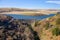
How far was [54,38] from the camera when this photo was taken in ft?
64.0

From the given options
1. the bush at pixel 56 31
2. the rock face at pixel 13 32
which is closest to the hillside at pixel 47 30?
the bush at pixel 56 31

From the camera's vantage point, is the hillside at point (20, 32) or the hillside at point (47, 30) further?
the hillside at point (47, 30)

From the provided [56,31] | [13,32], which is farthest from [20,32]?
[56,31]

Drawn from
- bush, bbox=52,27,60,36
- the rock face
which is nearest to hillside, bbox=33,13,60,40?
bush, bbox=52,27,60,36

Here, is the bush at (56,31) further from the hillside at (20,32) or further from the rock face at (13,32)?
the rock face at (13,32)

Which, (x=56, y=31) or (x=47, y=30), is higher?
(x=56, y=31)

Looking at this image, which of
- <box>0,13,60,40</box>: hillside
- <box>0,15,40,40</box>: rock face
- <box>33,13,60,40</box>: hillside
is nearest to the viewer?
<box>0,15,40,40</box>: rock face

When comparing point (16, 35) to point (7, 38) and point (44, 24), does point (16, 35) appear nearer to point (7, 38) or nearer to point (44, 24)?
point (7, 38)

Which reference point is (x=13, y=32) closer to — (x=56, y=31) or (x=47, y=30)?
(x=56, y=31)

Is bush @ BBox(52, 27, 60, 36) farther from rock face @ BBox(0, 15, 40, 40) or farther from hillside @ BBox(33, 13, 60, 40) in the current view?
rock face @ BBox(0, 15, 40, 40)

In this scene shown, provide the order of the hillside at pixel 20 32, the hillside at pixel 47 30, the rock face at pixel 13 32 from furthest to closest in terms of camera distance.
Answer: the hillside at pixel 47 30 → the hillside at pixel 20 32 → the rock face at pixel 13 32

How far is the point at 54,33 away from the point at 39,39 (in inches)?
82.4

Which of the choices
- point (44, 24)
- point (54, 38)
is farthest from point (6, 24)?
point (44, 24)

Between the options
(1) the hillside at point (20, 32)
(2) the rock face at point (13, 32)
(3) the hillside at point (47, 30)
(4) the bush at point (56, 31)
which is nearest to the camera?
(2) the rock face at point (13, 32)
